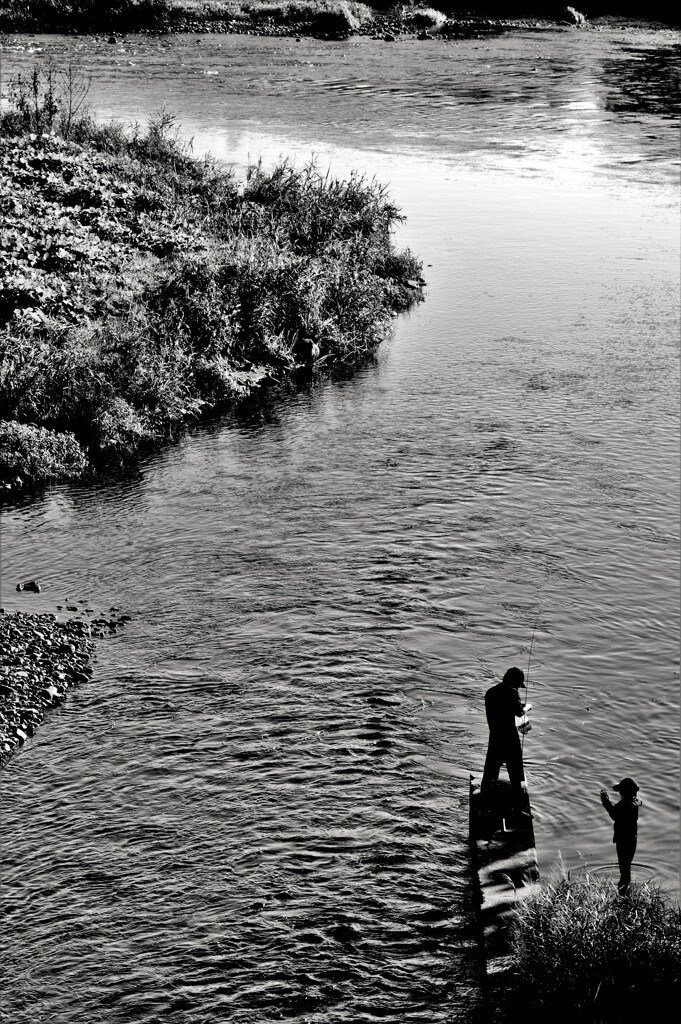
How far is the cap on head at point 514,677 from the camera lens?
39.5 ft

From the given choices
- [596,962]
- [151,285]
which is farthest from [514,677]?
[151,285]

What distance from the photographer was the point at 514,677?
12.1 metres

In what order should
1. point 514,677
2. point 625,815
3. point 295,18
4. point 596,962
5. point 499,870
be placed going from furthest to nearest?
point 295,18 → point 514,677 → point 499,870 → point 625,815 → point 596,962

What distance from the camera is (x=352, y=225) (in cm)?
3388

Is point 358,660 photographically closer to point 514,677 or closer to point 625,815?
point 514,677

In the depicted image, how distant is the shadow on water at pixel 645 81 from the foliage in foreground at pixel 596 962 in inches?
2012

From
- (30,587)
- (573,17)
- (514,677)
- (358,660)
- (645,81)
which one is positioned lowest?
(358,660)

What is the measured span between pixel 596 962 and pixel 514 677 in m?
3.00

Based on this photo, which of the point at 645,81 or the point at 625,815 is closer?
the point at 625,815

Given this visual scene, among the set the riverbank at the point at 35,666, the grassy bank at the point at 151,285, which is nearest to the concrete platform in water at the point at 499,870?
the riverbank at the point at 35,666

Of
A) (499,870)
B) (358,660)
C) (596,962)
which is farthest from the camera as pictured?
(358,660)

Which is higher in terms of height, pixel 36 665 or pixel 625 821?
pixel 625 821

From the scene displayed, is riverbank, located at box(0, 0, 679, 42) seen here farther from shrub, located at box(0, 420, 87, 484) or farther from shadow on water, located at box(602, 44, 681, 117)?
shrub, located at box(0, 420, 87, 484)

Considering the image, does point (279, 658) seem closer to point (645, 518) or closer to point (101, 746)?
point (101, 746)
